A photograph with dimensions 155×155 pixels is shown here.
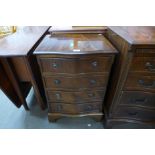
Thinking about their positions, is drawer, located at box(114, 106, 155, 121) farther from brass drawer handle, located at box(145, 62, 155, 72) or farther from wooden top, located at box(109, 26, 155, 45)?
wooden top, located at box(109, 26, 155, 45)

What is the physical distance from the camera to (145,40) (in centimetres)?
78

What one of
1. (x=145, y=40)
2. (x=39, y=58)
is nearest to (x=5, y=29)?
(x=39, y=58)

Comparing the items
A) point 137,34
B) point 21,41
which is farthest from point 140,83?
point 21,41

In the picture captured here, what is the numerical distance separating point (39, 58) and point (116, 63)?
65 cm

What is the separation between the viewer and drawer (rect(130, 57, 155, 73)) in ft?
2.70

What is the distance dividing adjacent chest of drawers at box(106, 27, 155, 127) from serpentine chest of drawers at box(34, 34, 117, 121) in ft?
0.32

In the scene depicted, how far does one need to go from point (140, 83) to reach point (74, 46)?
0.60 meters

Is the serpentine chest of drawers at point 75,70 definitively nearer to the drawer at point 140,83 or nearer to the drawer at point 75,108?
the drawer at point 75,108

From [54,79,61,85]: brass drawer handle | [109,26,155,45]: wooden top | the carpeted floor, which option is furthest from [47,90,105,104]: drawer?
[109,26,155,45]: wooden top

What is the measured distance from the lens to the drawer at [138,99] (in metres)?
1.03

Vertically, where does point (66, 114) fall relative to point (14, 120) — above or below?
above

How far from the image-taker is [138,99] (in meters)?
1.08

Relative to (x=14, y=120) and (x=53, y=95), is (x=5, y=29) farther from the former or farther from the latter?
(x=14, y=120)

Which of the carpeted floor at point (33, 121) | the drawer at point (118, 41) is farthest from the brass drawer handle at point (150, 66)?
the carpeted floor at point (33, 121)
